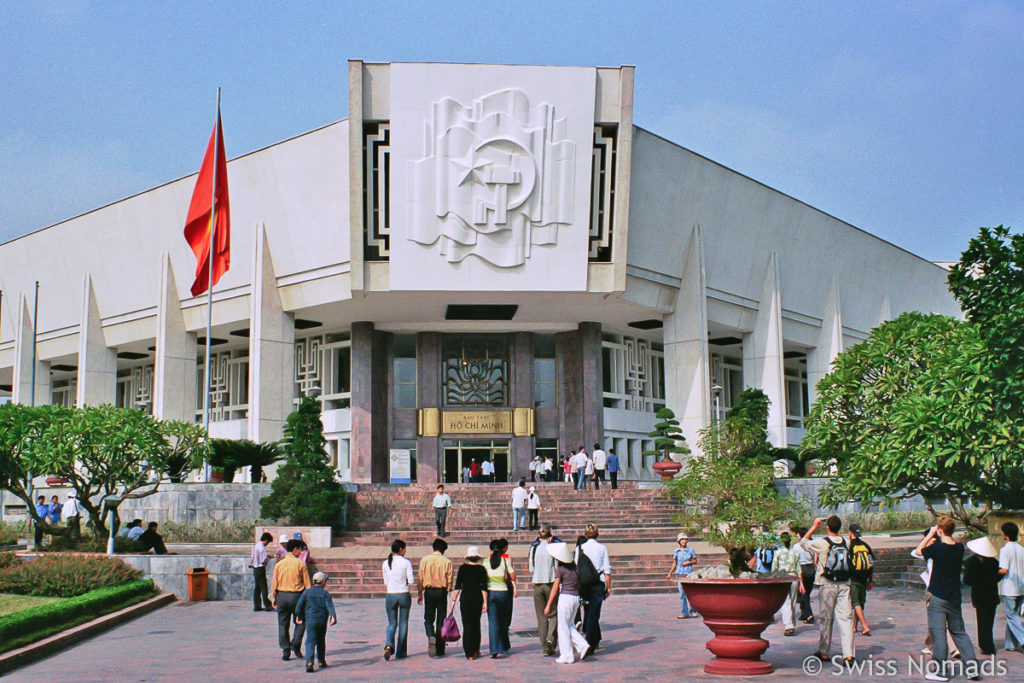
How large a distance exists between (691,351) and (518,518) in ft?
39.3

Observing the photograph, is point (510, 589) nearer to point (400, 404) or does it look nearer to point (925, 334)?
point (925, 334)

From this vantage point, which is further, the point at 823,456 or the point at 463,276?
the point at 463,276

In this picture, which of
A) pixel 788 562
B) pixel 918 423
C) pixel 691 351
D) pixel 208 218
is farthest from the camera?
pixel 691 351

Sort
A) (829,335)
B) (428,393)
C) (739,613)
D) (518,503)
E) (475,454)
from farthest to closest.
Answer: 1. (829,335)
2. (475,454)
3. (428,393)
4. (518,503)
5. (739,613)

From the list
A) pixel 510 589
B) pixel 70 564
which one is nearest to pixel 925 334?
pixel 510 589

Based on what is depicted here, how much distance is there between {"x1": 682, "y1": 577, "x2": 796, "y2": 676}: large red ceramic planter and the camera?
410 inches

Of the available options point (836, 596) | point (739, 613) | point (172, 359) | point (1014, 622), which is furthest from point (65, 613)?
point (172, 359)

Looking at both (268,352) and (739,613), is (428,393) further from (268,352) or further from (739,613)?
(739,613)

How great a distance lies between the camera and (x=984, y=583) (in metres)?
11.0

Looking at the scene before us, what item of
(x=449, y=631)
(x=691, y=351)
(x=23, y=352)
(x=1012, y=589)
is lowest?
(x=449, y=631)

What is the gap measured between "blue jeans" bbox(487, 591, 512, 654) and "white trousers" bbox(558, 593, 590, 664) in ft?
2.40

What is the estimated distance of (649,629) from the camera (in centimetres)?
1441

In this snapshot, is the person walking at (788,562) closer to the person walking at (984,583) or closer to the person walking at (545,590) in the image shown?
the person walking at (984,583)

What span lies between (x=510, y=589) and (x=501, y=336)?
26783mm
